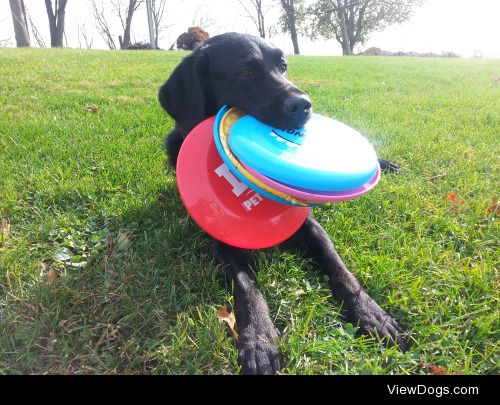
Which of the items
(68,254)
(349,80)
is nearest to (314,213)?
(68,254)

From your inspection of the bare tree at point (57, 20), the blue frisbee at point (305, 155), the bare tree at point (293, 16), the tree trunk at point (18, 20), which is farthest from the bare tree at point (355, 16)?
the blue frisbee at point (305, 155)

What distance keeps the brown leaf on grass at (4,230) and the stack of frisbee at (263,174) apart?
1.25m

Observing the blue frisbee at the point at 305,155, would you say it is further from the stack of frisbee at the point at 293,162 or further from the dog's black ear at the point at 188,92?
the dog's black ear at the point at 188,92

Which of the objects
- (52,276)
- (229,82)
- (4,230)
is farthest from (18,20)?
(52,276)

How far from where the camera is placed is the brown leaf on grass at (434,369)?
1.62 meters

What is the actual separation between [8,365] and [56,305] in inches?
13.4

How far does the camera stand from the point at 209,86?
116 inches

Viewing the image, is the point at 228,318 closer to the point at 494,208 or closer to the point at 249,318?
the point at 249,318

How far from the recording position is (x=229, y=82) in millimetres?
2805

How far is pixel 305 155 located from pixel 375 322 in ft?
3.13

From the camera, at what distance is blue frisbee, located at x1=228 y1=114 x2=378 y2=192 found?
1.89 meters

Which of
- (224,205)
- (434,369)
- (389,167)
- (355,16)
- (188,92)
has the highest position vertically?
(355,16)

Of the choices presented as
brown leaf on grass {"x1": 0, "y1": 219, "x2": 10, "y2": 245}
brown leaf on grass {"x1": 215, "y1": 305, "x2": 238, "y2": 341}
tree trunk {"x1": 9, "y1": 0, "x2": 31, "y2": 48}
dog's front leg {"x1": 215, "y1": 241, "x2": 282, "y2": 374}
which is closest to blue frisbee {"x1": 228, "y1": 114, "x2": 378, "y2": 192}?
dog's front leg {"x1": 215, "y1": 241, "x2": 282, "y2": 374}
